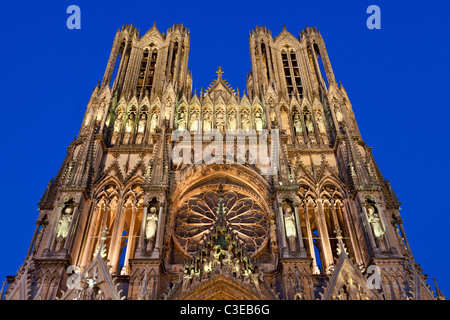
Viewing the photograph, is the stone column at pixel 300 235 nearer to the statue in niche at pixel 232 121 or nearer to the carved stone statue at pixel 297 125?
the carved stone statue at pixel 297 125

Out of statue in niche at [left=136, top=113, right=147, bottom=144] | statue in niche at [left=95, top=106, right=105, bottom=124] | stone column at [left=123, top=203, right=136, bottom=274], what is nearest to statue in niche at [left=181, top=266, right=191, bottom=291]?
stone column at [left=123, top=203, right=136, bottom=274]

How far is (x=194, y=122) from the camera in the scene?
26016 millimetres

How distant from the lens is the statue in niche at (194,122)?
25.6 metres

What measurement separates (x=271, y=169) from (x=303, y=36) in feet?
47.0

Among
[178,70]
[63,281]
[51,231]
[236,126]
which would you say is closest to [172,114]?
[236,126]

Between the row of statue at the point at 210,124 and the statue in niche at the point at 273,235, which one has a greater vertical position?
the row of statue at the point at 210,124

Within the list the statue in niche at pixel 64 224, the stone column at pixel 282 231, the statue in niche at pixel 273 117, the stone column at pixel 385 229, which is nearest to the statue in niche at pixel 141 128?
the statue in niche at pixel 64 224

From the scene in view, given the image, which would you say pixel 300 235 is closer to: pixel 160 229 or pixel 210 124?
pixel 160 229

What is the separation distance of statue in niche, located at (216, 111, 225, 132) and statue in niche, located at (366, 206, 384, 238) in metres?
9.14

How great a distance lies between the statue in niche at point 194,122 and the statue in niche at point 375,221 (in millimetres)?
10177

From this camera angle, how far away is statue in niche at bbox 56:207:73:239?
19.1 metres

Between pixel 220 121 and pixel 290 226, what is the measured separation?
28.2 feet
